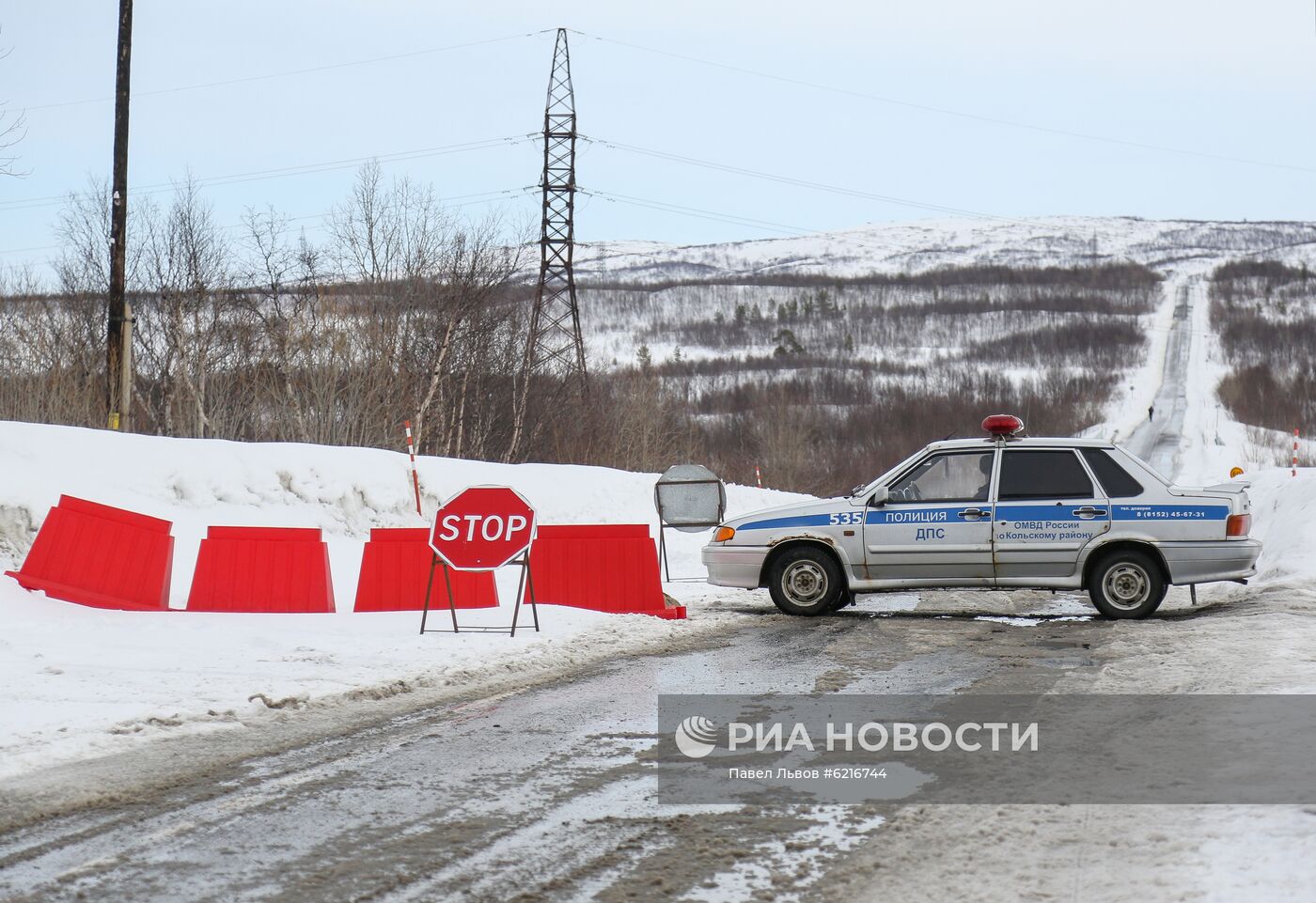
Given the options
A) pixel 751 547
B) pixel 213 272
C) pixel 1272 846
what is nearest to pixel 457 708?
pixel 1272 846

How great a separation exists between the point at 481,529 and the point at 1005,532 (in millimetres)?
5004

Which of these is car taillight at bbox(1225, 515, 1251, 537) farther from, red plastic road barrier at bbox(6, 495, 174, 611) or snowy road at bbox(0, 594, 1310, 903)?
red plastic road barrier at bbox(6, 495, 174, 611)

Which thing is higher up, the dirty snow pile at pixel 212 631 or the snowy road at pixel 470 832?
the dirty snow pile at pixel 212 631

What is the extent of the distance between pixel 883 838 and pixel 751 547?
8.31 metres

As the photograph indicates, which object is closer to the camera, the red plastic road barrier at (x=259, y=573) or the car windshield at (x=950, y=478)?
the red plastic road barrier at (x=259, y=573)

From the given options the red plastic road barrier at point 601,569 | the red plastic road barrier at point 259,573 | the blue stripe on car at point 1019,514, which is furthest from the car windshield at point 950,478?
the red plastic road barrier at point 259,573

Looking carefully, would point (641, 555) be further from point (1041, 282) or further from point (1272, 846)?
point (1041, 282)

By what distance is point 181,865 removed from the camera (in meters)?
4.67

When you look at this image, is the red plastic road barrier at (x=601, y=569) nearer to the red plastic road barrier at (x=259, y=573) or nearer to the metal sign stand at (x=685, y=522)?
the red plastic road barrier at (x=259, y=573)

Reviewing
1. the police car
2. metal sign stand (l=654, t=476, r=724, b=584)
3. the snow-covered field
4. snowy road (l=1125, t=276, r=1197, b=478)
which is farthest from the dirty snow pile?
snowy road (l=1125, t=276, r=1197, b=478)

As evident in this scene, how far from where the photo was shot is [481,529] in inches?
442

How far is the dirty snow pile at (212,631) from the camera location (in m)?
7.67
